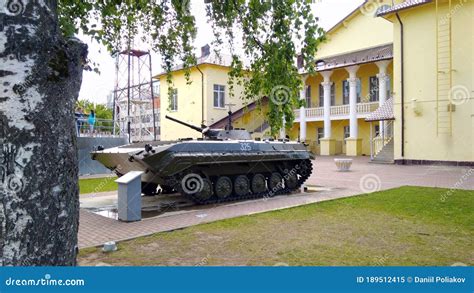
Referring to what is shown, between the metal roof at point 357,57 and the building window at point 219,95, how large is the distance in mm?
8287

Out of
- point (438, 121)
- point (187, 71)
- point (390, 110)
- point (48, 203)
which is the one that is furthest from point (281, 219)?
point (390, 110)

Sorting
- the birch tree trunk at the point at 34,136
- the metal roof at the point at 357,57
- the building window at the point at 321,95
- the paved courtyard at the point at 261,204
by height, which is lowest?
the paved courtyard at the point at 261,204

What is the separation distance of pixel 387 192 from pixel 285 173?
9.38ft

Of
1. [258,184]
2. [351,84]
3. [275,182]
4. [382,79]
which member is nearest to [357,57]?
[351,84]

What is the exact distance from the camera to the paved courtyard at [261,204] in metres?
7.07

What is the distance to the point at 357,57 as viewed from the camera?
28.4 meters

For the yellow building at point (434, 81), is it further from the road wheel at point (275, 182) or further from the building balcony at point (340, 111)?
the road wheel at point (275, 182)

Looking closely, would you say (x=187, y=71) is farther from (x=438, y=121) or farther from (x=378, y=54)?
(x=378, y=54)

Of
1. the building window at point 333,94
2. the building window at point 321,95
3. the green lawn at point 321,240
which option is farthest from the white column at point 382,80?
the green lawn at point 321,240

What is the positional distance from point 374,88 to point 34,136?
97.8ft

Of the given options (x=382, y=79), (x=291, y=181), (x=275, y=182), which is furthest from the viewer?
(x=382, y=79)

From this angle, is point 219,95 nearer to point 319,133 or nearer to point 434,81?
point 319,133

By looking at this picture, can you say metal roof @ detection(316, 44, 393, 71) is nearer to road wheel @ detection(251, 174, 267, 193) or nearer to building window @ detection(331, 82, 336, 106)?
building window @ detection(331, 82, 336, 106)

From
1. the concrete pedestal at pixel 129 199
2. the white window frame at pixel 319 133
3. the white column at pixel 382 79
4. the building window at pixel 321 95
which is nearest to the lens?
the concrete pedestal at pixel 129 199
